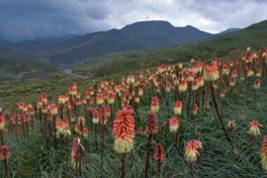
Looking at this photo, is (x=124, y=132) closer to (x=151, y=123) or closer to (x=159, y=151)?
(x=151, y=123)

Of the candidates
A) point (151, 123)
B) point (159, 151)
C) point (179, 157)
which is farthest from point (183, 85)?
point (151, 123)

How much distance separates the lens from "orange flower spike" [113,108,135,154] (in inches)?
94.2

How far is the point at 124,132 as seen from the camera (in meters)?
2.40

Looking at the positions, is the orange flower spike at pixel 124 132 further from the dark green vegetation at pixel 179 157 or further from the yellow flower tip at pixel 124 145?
the dark green vegetation at pixel 179 157

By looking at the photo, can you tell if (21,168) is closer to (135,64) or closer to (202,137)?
(202,137)

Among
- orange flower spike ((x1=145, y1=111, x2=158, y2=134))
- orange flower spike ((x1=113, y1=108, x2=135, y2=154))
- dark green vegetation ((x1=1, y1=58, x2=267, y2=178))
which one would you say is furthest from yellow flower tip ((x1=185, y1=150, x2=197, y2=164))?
orange flower spike ((x1=113, y1=108, x2=135, y2=154))

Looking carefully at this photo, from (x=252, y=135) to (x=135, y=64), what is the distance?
10298 centimetres

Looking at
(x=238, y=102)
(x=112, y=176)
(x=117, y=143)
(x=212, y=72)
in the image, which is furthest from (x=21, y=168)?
(x=238, y=102)

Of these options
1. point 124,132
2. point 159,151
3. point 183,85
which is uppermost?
point 183,85

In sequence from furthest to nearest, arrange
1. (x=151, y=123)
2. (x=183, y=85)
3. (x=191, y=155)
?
1. (x=183, y=85)
2. (x=191, y=155)
3. (x=151, y=123)

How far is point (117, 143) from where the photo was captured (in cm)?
241

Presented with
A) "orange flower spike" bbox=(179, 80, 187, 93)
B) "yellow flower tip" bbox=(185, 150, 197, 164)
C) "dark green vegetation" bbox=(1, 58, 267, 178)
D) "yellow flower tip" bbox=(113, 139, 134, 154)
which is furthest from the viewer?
"orange flower spike" bbox=(179, 80, 187, 93)

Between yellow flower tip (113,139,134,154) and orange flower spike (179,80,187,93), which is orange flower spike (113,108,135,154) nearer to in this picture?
yellow flower tip (113,139,134,154)

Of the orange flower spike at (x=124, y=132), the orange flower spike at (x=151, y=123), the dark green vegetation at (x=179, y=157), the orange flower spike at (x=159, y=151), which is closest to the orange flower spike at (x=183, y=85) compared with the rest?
the dark green vegetation at (x=179, y=157)
